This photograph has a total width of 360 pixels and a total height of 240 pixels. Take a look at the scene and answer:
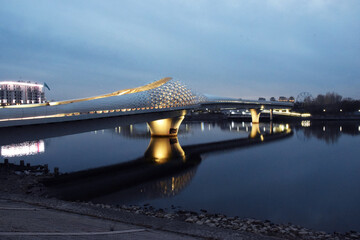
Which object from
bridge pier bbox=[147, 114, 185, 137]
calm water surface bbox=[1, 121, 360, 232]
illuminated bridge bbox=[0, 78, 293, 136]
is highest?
illuminated bridge bbox=[0, 78, 293, 136]

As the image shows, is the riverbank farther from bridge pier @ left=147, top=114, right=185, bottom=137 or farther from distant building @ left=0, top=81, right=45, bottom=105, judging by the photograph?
distant building @ left=0, top=81, right=45, bottom=105

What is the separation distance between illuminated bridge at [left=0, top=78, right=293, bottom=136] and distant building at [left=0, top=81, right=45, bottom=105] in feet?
294

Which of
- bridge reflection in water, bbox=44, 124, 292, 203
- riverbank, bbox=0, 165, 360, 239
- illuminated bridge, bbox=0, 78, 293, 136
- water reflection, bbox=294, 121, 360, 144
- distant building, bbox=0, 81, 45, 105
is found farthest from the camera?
distant building, bbox=0, 81, 45, 105

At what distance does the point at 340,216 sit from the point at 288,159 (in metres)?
13.5

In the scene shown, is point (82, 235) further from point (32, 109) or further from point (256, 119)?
point (256, 119)

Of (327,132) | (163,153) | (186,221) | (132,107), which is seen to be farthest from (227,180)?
(327,132)

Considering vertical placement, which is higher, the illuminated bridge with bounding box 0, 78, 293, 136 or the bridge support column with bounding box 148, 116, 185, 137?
the illuminated bridge with bounding box 0, 78, 293, 136

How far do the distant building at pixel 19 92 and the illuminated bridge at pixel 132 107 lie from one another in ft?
294

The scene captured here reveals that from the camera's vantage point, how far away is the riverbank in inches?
270

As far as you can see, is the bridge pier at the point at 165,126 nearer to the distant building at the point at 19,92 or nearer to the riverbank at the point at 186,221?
the riverbank at the point at 186,221

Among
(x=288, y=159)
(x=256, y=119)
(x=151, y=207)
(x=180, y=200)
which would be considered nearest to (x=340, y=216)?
(x=180, y=200)

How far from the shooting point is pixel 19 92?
113 meters

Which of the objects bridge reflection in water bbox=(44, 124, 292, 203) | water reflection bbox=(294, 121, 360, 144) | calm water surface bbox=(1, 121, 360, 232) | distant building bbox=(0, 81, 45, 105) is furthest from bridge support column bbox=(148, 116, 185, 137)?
distant building bbox=(0, 81, 45, 105)

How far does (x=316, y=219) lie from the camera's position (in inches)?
418
